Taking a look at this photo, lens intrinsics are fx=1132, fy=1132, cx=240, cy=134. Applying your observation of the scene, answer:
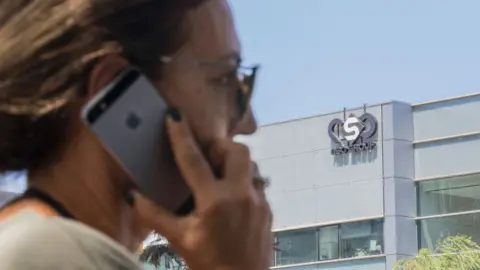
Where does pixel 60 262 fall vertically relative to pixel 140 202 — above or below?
below

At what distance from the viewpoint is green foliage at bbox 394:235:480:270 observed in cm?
2091

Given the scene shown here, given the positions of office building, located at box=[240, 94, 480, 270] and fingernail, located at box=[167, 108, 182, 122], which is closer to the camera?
fingernail, located at box=[167, 108, 182, 122]

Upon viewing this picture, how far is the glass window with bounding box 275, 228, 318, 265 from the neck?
26858 mm

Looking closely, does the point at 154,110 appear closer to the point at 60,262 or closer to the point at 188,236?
the point at 188,236

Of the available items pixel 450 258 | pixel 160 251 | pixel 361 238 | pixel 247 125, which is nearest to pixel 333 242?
pixel 361 238

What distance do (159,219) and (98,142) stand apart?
12 cm

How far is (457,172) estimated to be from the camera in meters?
26.3

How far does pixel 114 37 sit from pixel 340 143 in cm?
2735

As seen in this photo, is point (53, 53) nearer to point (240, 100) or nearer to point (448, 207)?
point (240, 100)

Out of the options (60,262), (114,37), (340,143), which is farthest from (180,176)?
(340,143)

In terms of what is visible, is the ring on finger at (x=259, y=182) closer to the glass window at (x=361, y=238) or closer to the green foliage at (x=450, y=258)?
the green foliage at (x=450, y=258)

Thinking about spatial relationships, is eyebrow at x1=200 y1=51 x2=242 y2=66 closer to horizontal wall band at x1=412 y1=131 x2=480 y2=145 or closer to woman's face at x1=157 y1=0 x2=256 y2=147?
woman's face at x1=157 y1=0 x2=256 y2=147

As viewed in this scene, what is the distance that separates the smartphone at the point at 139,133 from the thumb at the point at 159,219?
23 mm

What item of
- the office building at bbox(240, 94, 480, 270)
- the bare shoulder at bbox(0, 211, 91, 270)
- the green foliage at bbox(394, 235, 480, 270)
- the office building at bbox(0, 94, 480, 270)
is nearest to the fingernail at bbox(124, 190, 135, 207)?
the bare shoulder at bbox(0, 211, 91, 270)
